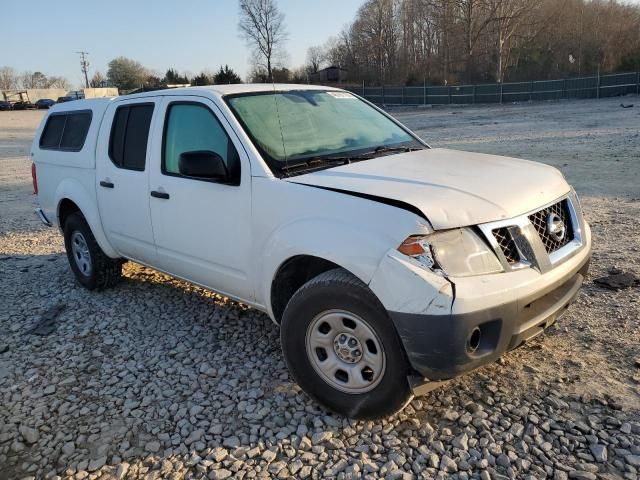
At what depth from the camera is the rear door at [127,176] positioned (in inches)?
172

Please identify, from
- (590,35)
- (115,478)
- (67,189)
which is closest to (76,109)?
(67,189)

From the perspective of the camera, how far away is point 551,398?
10.3 ft

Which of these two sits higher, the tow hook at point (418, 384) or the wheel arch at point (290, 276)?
the wheel arch at point (290, 276)

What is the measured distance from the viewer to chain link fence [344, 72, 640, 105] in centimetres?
3584

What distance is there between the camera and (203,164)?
134 inches

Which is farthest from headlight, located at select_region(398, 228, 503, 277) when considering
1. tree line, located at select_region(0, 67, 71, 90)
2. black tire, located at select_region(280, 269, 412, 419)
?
tree line, located at select_region(0, 67, 71, 90)

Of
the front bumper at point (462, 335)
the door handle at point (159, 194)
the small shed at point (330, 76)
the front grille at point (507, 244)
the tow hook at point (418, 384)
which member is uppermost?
the small shed at point (330, 76)

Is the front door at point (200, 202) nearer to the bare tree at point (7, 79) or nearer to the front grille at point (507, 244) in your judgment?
the front grille at point (507, 244)

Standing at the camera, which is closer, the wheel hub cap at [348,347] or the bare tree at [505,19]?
the wheel hub cap at [348,347]

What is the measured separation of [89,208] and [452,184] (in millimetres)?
3644

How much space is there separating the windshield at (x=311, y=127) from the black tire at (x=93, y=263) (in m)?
2.50

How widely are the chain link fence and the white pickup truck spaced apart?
37.9 metres

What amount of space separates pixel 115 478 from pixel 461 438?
1868mm

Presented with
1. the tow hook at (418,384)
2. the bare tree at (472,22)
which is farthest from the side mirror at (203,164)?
the bare tree at (472,22)
